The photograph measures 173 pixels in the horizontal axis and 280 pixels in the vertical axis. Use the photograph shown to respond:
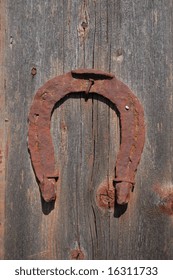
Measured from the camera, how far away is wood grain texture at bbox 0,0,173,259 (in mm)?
1679

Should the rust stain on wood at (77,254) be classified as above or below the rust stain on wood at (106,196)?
below

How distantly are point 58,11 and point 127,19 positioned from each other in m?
0.27

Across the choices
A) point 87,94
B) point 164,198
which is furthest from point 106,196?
point 87,94

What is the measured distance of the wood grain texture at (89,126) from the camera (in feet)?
5.51

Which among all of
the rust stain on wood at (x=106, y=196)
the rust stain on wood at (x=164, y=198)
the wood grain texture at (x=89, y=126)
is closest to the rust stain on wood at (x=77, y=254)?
the wood grain texture at (x=89, y=126)

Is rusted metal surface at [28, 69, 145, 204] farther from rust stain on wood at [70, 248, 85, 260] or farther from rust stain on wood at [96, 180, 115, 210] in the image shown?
rust stain on wood at [70, 248, 85, 260]

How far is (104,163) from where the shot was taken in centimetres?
170

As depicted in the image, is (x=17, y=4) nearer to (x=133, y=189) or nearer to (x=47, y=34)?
(x=47, y=34)

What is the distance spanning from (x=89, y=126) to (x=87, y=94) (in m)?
0.12

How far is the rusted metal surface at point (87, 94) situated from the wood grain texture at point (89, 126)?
0.10 feet

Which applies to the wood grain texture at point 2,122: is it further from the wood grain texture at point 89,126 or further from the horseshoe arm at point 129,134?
the horseshoe arm at point 129,134

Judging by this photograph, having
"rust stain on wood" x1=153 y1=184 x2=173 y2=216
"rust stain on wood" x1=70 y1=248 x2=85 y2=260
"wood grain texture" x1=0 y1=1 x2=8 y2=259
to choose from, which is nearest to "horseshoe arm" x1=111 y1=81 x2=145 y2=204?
"rust stain on wood" x1=153 y1=184 x2=173 y2=216

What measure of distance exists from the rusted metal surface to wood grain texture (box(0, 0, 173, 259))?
0.03 meters

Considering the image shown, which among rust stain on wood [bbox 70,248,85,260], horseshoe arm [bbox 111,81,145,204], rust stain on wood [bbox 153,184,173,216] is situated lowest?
rust stain on wood [bbox 70,248,85,260]
